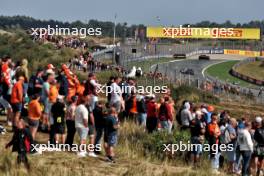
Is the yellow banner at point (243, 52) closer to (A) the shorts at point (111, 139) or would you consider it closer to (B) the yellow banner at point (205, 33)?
(B) the yellow banner at point (205, 33)

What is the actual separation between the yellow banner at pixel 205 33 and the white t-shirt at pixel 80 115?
10487 cm

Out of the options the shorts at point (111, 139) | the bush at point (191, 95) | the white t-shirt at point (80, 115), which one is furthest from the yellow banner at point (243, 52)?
the white t-shirt at point (80, 115)

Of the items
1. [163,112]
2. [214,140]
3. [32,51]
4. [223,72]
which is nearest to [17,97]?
[163,112]

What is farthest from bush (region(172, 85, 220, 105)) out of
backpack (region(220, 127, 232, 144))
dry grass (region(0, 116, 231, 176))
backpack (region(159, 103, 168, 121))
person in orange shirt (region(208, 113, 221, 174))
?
dry grass (region(0, 116, 231, 176))

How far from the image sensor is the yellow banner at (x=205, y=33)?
390 ft

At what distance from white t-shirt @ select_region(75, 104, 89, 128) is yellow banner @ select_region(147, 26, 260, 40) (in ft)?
344

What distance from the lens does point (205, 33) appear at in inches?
4719

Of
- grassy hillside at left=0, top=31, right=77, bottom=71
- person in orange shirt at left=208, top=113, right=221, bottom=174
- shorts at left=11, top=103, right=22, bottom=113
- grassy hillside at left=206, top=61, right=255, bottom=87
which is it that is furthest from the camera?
grassy hillside at left=206, top=61, right=255, bottom=87

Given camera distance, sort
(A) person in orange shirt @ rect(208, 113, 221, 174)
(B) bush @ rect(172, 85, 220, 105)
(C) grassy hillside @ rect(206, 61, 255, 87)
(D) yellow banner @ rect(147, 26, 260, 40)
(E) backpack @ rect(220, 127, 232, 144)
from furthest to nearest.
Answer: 1. (D) yellow banner @ rect(147, 26, 260, 40)
2. (C) grassy hillside @ rect(206, 61, 255, 87)
3. (B) bush @ rect(172, 85, 220, 105)
4. (E) backpack @ rect(220, 127, 232, 144)
5. (A) person in orange shirt @ rect(208, 113, 221, 174)

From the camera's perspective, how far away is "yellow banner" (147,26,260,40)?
118750mm

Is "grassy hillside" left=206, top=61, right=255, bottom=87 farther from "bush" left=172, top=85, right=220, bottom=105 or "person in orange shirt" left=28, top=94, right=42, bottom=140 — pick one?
"person in orange shirt" left=28, top=94, right=42, bottom=140

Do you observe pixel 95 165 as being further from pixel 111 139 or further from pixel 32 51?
pixel 32 51

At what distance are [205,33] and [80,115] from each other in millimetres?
107703

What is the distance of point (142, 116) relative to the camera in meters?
17.4
